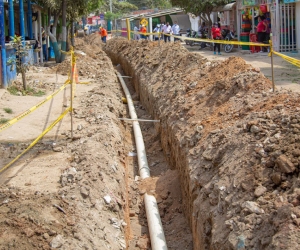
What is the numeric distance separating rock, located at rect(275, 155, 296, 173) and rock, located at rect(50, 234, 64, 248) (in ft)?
7.82

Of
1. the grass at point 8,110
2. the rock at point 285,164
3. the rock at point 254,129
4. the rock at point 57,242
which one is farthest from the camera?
the grass at point 8,110

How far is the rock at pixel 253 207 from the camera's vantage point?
449 cm

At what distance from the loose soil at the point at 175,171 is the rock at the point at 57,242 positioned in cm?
1

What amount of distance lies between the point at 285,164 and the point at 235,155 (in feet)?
3.61

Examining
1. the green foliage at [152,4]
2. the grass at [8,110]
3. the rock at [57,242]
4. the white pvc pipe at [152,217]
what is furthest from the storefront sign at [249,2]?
the green foliage at [152,4]

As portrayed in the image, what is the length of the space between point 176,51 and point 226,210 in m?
10.5

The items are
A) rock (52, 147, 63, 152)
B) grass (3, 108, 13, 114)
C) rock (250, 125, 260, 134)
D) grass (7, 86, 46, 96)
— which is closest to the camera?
rock (250, 125, 260, 134)

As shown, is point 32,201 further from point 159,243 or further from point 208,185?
point 208,185

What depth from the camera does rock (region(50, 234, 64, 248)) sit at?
504 cm

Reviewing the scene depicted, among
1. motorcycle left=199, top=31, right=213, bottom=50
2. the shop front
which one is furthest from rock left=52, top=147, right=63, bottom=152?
motorcycle left=199, top=31, right=213, bottom=50

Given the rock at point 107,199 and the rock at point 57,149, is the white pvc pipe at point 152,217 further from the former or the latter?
the rock at point 57,149

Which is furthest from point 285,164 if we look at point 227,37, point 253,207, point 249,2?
point 227,37

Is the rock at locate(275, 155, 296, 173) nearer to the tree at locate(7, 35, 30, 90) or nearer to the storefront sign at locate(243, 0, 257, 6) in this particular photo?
the tree at locate(7, 35, 30, 90)

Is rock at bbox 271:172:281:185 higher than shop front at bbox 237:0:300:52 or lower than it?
lower
